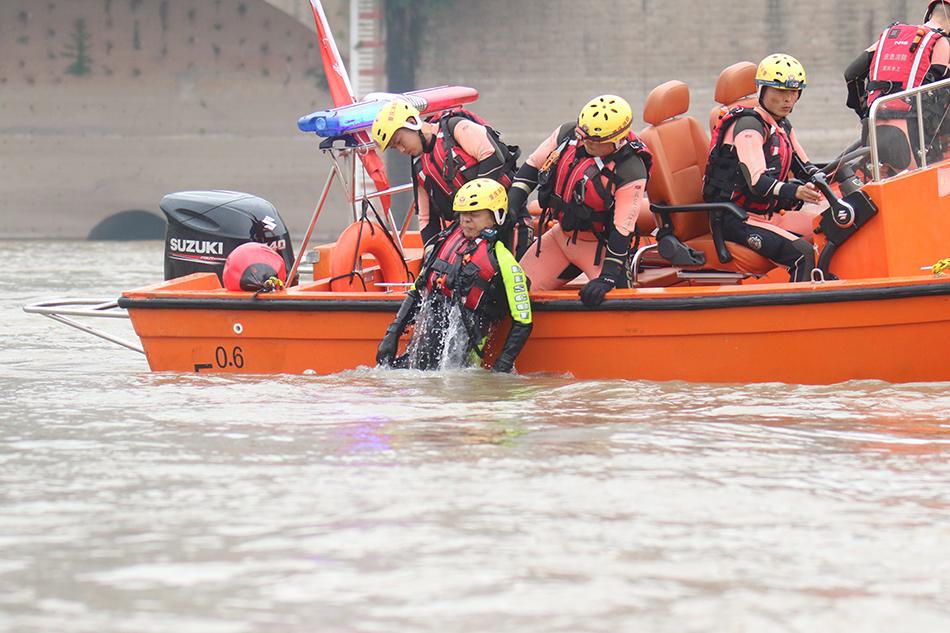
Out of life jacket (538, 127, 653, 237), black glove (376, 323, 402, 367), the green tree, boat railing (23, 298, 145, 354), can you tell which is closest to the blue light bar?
life jacket (538, 127, 653, 237)

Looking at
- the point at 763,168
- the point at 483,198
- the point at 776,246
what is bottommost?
the point at 776,246

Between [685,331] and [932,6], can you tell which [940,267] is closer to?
[685,331]

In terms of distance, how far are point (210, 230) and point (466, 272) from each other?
7.18 feet

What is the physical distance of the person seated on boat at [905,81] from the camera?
6.95 metres

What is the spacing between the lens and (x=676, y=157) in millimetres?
7605

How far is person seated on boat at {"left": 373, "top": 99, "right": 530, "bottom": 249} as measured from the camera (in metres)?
7.66

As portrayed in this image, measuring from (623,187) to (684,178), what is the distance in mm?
552

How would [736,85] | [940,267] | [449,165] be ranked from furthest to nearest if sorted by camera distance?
[736,85], [449,165], [940,267]

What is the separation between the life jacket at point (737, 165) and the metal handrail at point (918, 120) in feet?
1.56

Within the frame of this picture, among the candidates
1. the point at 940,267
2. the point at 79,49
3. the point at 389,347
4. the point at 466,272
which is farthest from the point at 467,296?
the point at 79,49

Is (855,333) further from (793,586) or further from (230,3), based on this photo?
(230,3)

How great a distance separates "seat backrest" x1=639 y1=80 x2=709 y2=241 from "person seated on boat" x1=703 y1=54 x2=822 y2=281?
20 centimetres

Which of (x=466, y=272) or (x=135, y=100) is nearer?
(x=466, y=272)

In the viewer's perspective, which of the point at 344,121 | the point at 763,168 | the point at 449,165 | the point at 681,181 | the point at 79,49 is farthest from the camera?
the point at 79,49
